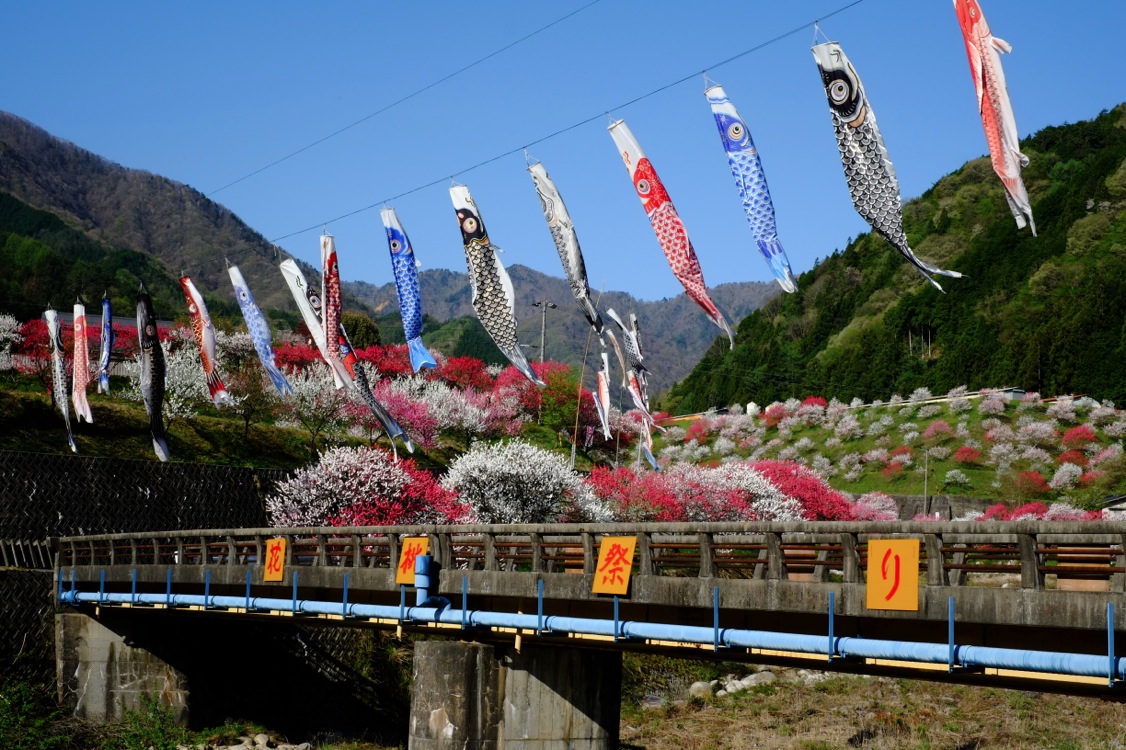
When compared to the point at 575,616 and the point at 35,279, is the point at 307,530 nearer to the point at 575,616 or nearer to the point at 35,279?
the point at 575,616

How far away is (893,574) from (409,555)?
24.7 feet

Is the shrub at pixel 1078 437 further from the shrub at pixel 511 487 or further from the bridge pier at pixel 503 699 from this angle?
the bridge pier at pixel 503 699

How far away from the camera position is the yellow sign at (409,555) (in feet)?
55.9

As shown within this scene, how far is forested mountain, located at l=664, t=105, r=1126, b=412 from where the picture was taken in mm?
74688

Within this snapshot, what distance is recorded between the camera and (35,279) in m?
85.5

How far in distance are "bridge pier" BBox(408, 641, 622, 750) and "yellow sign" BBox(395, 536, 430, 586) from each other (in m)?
0.97

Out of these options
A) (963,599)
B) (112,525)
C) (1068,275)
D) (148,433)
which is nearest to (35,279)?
(148,433)

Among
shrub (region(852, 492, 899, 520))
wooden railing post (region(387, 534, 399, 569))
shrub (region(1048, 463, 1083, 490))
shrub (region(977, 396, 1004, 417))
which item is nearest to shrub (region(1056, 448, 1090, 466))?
shrub (region(1048, 463, 1083, 490))

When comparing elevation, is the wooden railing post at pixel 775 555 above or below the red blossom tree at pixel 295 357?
below

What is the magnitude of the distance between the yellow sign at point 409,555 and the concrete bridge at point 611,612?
0.57 ft

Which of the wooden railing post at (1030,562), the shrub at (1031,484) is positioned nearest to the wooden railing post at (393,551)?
the wooden railing post at (1030,562)

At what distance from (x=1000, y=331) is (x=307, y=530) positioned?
71.4 m

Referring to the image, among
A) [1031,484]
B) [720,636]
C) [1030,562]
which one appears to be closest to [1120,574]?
[1030,562]

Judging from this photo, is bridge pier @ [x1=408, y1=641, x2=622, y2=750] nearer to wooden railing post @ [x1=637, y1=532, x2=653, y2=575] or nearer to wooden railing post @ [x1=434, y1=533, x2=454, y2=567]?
wooden railing post @ [x1=434, y1=533, x2=454, y2=567]
